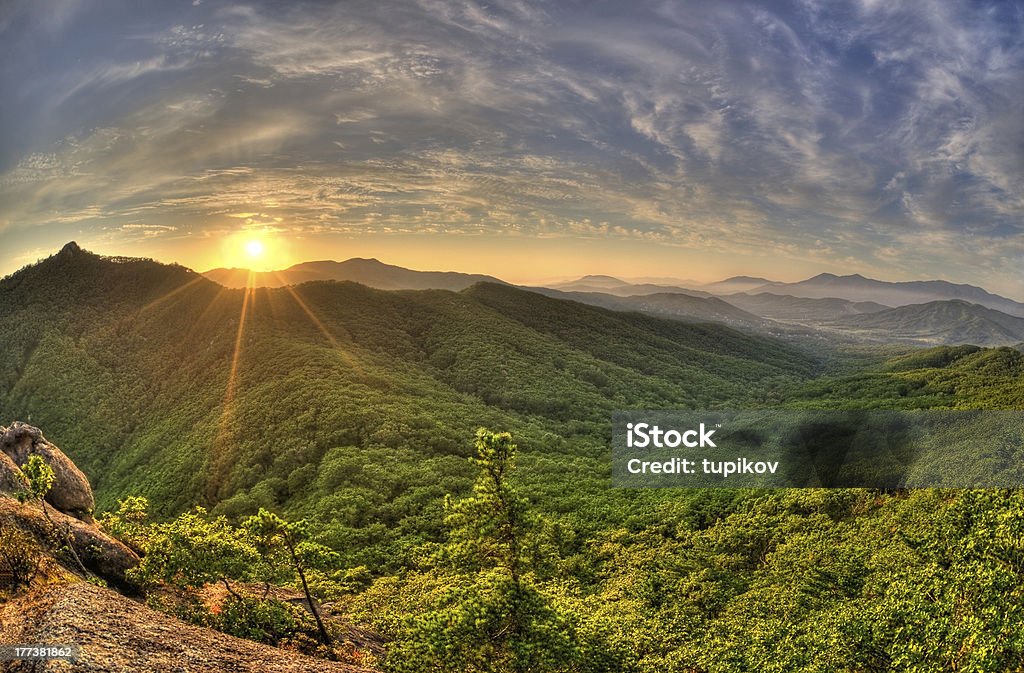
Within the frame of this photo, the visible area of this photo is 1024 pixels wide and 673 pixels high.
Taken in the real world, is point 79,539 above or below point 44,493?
below

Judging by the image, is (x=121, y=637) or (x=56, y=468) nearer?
(x=121, y=637)

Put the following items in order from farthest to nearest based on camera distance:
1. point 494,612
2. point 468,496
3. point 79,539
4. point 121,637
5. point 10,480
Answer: point 468,496, point 10,480, point 79,539, point 494,612, point 121,637

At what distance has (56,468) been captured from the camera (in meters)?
23.0

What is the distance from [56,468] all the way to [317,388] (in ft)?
185

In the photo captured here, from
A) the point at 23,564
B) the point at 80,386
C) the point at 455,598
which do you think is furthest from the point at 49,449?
the point at 80,386

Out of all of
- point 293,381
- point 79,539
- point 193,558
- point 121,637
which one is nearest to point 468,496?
point 193,558

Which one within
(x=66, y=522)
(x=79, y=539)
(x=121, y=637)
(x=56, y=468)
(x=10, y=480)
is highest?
(x=10, y=480)

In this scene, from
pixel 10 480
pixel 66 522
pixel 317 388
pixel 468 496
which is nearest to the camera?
pixel 66 522

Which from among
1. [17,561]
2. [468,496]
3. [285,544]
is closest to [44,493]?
[17,561]

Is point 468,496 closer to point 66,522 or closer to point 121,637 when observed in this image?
point 66,522

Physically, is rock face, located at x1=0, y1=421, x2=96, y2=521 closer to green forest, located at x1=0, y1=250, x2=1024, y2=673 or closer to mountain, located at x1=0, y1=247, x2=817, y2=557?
green forest, located at x1=0, y1=250, x2=1024, y2=673

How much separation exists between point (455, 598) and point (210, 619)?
9.32 metres

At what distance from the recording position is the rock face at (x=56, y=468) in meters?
22.3

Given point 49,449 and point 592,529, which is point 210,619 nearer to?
point 49,449
